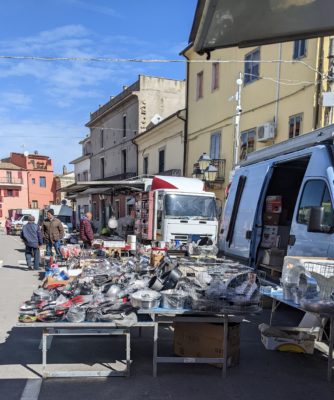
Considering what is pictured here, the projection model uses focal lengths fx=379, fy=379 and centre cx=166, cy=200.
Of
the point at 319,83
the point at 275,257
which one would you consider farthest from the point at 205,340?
the point at 319,83

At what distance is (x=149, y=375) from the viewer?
164 inches

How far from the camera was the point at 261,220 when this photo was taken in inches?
276

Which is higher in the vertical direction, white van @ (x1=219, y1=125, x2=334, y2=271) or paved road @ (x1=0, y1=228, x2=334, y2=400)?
white van @ (x1=219, y1=125, x2=334, y2=271)

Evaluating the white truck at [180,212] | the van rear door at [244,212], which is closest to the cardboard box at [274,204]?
the van rear door at [244,212]

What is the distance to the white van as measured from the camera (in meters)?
5.05

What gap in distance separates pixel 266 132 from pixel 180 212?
12.6 ft

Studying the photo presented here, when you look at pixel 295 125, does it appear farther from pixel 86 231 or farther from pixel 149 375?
pixel 149 375

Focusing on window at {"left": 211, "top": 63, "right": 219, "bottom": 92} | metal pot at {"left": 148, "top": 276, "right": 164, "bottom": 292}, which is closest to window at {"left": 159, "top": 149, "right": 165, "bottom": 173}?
window at {"left": 211, "top": 63, "right": 219, "bottom": 92}

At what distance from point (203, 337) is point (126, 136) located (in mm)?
25028

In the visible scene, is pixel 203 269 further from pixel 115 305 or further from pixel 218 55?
pixel 218 55

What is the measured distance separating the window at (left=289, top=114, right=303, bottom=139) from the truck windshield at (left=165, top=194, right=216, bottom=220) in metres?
3.22

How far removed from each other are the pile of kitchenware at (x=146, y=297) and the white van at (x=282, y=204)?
4.27ft

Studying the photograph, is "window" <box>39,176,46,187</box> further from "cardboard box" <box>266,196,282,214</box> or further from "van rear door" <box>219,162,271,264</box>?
"cardboard box" <box>266,196,282,214</box>

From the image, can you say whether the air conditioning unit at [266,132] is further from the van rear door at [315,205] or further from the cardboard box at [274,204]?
the van rear door at [315,205]
